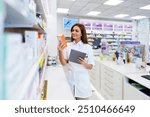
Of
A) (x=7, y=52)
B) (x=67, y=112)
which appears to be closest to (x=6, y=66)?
(x=7, y=52)

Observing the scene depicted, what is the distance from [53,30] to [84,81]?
8.38 ft

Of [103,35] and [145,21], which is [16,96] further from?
[145,21]

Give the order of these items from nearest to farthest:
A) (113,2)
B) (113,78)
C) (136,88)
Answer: (136,88)
(113,78)
(113,2)

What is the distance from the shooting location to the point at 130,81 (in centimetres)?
255

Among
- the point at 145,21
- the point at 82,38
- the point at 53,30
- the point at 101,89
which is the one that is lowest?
the point at 101,89

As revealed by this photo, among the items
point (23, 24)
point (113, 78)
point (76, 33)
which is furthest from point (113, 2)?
point (23, 24)

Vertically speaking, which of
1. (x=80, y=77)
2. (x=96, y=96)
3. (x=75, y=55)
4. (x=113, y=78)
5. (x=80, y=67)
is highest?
(x=75, y=55)

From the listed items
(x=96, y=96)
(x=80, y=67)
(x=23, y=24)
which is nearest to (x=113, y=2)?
(x=96, y=96)

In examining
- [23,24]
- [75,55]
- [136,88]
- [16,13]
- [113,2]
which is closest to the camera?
[16,13]

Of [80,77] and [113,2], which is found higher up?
[113,2]

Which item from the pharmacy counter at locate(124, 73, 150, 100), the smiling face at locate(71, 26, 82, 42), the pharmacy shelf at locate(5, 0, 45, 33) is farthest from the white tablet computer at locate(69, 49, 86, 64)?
the pharmacy shelf at locate(5, 0, 45, 33)

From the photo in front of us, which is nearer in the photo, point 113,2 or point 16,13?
point 16,13

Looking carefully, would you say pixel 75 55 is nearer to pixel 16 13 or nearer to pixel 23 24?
pixel 23 24

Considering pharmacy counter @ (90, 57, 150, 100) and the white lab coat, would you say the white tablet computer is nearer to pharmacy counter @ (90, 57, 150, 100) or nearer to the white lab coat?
the white lab coat
